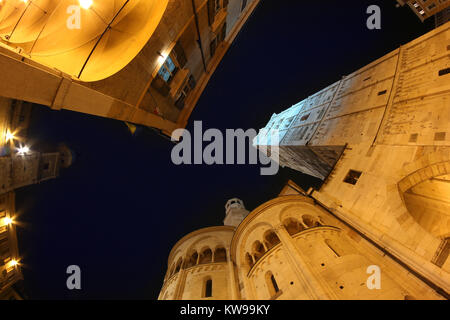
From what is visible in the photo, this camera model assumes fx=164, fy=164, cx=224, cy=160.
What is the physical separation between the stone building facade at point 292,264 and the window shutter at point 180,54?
1213cm

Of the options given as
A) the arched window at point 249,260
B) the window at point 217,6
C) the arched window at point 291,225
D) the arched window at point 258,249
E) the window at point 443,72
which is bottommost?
the arched window at point 249,260

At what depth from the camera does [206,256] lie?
52.9ft

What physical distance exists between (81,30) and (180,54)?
424 cm

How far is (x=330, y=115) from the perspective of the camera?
675 inches

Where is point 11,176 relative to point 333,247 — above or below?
above

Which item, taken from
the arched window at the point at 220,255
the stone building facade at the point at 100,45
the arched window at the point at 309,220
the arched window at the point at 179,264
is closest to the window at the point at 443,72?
the arched window at the point at 309,220

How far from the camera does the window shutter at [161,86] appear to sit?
8404mm

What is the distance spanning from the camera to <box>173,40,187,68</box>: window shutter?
28.1 ft

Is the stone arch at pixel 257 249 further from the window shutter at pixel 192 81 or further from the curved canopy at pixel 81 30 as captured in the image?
the curved canopy at pixel 81 30

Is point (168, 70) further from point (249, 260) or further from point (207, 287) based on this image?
point (207, 287)

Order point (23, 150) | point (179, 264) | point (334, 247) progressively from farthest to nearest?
point (23, 150)
point (179, 264)
point (334, 247)

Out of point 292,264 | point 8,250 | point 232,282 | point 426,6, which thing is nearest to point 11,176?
point 8,250

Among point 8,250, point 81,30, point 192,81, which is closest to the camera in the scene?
point 81,30
